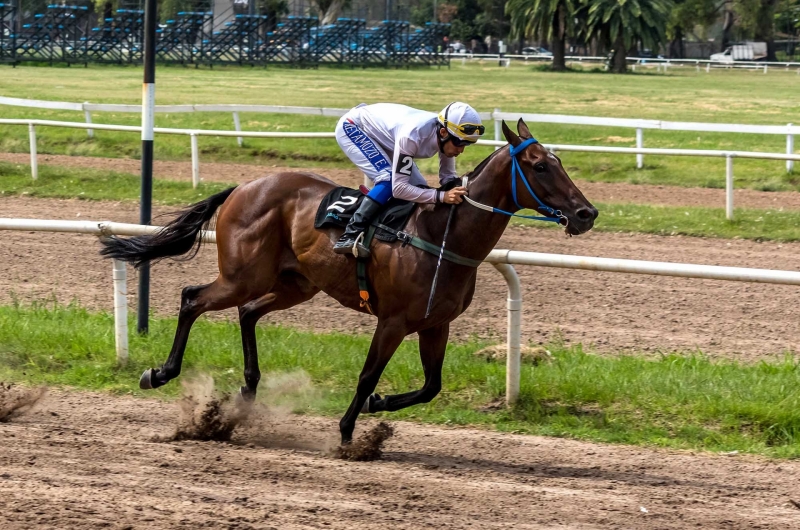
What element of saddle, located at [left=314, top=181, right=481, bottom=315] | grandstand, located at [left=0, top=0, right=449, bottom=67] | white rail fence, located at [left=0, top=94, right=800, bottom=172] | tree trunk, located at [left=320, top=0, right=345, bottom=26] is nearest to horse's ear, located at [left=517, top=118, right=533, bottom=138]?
saddle, located at [left=314, top=181, right=481, bottom=315]

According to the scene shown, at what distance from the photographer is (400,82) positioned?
3888 cm

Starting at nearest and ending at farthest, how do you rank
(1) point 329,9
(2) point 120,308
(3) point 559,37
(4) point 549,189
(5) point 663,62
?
1. (4) point 549,189
2. (2) point 120,308
3. (3) point 559,37
4. (5) point 663,62
5. (1) point 329,9

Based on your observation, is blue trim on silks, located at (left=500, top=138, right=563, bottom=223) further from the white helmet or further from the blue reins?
the white helmet

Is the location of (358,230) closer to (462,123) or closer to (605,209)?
(462,123)

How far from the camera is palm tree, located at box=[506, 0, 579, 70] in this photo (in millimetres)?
52741

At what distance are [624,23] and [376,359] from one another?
1933 inches

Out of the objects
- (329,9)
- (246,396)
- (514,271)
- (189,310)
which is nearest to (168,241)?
(189,310)

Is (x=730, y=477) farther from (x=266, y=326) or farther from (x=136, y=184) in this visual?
(x=136, y=184)

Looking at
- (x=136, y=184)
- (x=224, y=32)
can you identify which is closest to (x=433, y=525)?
(x=136, y=184)

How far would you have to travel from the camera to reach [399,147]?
5406 mm

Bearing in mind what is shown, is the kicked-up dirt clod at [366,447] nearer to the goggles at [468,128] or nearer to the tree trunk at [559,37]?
the goggles at [468,128]

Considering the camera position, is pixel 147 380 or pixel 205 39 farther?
pixel 205 39

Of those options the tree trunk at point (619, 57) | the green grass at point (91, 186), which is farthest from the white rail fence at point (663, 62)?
the green grass at point (91, 186)

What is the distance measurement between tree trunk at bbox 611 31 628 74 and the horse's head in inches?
1962
